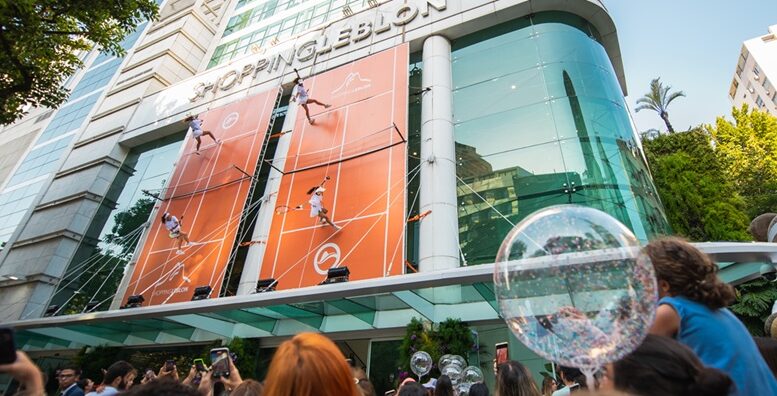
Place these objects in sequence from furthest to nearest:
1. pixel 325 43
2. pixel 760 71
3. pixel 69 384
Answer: pixel 760 71 → pixel 325 43 → pixel 69 384

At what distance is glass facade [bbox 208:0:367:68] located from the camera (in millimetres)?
20016

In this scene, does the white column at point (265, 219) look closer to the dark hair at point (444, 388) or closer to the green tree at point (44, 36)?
the green tree at point (44, 36)

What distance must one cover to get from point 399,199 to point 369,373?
4277 mm

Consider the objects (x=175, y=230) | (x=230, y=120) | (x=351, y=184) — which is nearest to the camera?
(x=351, y=184)

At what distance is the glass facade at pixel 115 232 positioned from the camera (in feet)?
49.3

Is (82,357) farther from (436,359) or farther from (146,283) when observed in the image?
(436,359)

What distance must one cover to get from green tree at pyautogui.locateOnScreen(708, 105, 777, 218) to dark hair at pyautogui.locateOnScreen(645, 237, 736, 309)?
71.5ft

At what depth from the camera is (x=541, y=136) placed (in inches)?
410

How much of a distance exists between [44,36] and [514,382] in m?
14.2

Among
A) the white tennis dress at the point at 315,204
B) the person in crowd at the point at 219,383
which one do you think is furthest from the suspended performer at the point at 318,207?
the person in crowd at the point at 219,383

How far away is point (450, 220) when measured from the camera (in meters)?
9.84

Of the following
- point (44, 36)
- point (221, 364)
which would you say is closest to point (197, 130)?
point (44, 36)

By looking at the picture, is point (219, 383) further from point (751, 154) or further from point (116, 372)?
point (751, 154)

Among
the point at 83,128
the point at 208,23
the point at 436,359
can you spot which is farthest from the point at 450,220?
the point at 208,23
